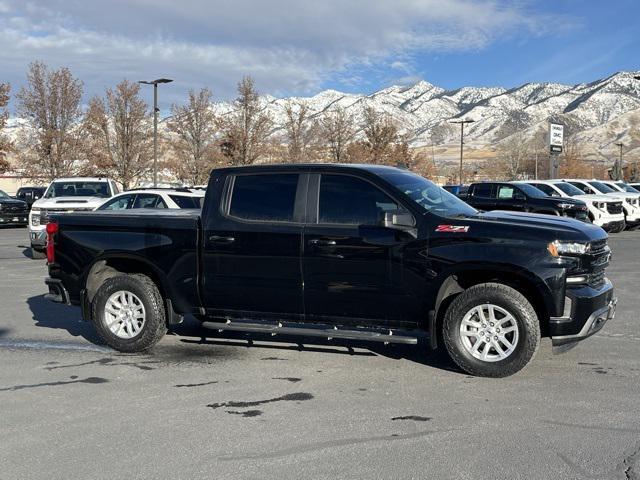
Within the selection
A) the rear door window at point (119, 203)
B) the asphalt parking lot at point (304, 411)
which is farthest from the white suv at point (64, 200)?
the asphalt parking lot at point (304, 411)

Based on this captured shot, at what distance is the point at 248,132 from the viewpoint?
46.2 meters

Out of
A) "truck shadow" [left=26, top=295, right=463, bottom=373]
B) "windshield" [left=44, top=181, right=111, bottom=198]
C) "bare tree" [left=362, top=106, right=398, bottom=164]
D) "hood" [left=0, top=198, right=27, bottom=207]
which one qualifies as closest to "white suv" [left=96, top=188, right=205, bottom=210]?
"windshield" [left=44, top=181, right=111, bottom=198]

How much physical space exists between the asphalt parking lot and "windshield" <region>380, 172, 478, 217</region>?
149 centimetres

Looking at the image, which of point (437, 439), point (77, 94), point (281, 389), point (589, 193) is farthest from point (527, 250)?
point (77, 94)

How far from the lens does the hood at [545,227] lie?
570cm

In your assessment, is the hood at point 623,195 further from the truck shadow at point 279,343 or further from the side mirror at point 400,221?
the side mirror at point 400,221

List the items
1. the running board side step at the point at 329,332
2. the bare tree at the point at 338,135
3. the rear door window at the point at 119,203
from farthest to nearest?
the bare tree at the point at 338,135 → the rear door window at the point at 119,203 → the running board side step at the point at 329,332

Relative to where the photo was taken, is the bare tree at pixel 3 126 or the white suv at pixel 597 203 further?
the bare tree at pixel 3 126

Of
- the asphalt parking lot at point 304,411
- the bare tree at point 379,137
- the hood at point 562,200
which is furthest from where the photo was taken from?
the bare tree at point 379,137

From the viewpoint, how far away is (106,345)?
7.24m

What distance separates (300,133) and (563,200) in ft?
115

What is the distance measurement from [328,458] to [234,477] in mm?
621

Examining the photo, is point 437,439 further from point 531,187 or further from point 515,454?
point 531,187

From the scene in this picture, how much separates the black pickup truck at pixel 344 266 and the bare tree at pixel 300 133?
44247mm
